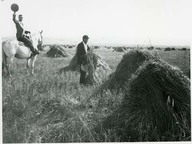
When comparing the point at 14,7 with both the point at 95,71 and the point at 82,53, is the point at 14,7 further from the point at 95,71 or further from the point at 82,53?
the point at 95,71

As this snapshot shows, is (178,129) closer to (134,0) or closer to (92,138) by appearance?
(92,138)

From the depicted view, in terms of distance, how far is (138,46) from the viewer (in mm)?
5605

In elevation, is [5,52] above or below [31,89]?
above

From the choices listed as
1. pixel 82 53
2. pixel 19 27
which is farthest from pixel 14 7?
pixel 82 53

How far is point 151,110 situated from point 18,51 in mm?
1912

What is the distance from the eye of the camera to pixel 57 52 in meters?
5.54

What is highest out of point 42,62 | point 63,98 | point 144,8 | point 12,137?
point 144,8

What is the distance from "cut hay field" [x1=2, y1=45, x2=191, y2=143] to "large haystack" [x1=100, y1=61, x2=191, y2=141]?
11 cm

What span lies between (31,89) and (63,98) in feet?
1.42

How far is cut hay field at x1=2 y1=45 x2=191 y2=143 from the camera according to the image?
5.09 metres

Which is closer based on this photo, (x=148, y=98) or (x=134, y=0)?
(x=148, y=98)

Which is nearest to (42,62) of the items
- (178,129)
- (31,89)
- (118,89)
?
(31,89)

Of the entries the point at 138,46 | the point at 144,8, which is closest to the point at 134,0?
the point at 144,8

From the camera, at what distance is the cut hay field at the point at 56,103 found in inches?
200
